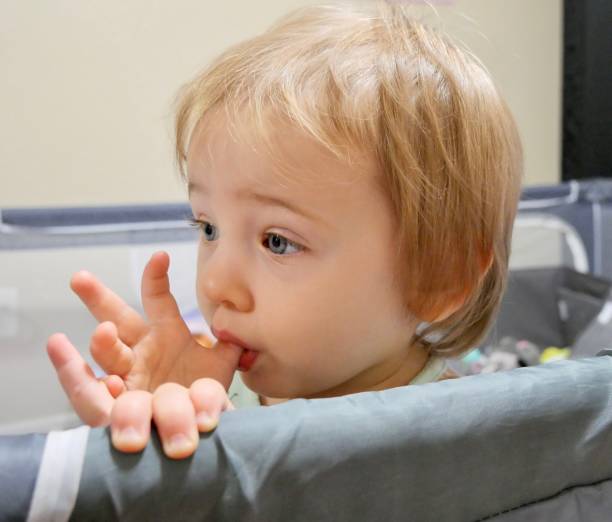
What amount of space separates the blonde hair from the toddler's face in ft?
0.07

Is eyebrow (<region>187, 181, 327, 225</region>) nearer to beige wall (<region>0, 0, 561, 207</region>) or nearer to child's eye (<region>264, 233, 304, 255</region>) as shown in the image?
child's eye (<region>264, 233, 304, 255</region>)

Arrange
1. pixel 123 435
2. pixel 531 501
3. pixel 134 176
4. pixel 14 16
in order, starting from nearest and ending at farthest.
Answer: pixel 123 435
pixel 531 501
pixel 14 16
pixel 134 176

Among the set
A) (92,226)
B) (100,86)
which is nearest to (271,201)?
(92,226)

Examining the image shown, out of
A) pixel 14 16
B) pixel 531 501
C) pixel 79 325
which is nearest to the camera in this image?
pixel 531 501

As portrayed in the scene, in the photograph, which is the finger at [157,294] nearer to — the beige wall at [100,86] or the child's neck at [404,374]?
the child's neck at [404,374]

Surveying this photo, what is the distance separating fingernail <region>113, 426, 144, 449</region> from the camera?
36 cm

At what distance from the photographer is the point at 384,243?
2.10ft

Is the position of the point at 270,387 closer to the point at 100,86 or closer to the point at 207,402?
the point at 207,402

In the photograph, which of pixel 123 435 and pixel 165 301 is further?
pixel 165 301

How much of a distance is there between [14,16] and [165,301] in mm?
912

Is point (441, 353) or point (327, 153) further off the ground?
point (327, 153)

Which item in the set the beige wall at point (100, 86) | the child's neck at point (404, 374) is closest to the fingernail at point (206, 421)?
the child's neck at point (404, 374)

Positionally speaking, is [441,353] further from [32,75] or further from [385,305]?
[32,75]

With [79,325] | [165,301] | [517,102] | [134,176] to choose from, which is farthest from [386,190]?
[517,102]
